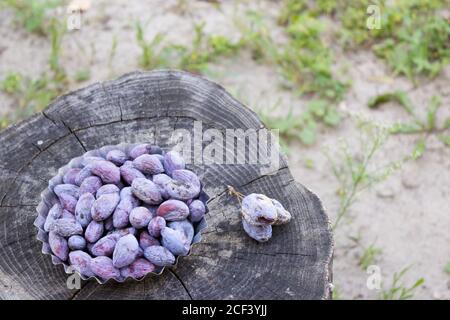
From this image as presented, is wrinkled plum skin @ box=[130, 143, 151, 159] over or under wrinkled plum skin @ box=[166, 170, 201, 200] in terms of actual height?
over

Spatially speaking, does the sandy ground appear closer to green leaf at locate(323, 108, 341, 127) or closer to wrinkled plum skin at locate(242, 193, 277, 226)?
green leaf at locate(323, 108, 341, 127)

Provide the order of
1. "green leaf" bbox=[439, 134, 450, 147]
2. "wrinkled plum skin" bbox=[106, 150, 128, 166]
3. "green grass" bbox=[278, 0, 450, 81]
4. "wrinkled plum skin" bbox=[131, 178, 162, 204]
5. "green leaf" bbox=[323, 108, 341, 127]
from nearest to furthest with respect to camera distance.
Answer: "wrinkled plum skin" bbox=[131, 178, 162, 204]
"wrinkled plum skin" bbox=[106, 150, 128, 166]
"green leaf" bbox=[439, 134, 450, 147]
"green leaf" bbox=[323, 108, 341, 127]
"green grass" bbox=[278, 0, 450, 81]

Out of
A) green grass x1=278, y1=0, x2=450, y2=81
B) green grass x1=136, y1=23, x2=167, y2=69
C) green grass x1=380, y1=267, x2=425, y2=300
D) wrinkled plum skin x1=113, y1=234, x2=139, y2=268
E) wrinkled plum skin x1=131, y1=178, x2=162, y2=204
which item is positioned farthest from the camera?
green grass x1=278, y1=0, x2=450, y2=81

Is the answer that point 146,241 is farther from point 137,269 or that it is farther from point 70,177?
point 70,177

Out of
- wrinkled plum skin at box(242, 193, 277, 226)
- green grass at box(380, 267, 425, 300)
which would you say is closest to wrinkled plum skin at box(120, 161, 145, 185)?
wrinkled plum skin at box(242, 193, 277, 226)

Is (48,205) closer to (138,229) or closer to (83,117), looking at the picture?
(138,229)

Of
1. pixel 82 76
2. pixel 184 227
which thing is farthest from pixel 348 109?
pixel 184 227

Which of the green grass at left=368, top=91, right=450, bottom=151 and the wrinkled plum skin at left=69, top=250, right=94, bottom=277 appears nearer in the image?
the wrinkled plum skin at left=69, top=250, right=94, bottom=277
